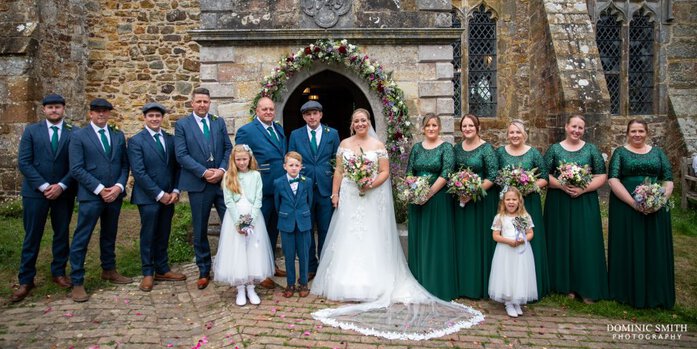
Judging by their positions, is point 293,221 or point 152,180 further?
point 152,180

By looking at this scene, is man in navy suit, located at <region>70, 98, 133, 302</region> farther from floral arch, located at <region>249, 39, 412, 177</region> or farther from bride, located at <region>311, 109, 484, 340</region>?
bride, located at <region>311, 109, 484, 340</region>

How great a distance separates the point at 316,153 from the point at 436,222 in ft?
5.64

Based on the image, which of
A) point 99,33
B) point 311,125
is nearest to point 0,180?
point 99,33

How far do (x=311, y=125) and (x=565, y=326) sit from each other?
3.61 m

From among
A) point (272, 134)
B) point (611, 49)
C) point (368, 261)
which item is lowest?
point (368, 261)

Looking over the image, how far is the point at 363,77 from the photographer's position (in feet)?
23.8

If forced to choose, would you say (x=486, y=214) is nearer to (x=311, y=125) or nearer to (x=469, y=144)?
(x=469, y=144)

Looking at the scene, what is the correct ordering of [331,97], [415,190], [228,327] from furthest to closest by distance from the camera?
[331,97], [415,190], [228,327]

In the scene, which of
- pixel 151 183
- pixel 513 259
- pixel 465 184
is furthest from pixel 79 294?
pixel 513 259

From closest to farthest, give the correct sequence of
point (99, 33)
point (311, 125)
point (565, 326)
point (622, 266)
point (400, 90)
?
point (565, 326), point (622, 266), point (311, 125), point (400, 90), point (99, 33)

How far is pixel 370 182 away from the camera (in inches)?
219

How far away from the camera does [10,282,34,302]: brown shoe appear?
5484 mm

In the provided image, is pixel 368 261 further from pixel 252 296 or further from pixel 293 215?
pixel 252 296

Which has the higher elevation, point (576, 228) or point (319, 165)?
point (319, 165)
